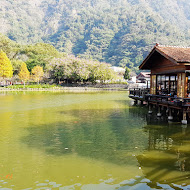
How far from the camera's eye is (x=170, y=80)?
23516mm

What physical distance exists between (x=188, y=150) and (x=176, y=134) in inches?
126

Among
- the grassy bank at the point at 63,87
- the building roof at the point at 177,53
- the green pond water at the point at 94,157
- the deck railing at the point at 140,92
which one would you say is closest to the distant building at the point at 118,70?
the grassy bank at the point at 63,87

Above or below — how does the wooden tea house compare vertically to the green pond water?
above

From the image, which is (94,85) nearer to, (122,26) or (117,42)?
(117,42)

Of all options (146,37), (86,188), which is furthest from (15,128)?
(146,37)

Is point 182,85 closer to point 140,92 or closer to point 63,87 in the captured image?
point 140,92

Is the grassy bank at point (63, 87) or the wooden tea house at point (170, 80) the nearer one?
the wooden tea house at point (170, 80)

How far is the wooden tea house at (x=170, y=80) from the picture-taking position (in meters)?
17.3

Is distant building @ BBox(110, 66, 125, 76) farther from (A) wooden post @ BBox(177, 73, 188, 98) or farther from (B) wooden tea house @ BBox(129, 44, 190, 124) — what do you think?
(A) wooden post @ BBox(177, 73, 188, 98)

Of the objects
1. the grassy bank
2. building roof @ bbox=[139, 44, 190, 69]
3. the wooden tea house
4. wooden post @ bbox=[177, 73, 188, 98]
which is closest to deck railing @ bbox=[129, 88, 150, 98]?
the wooden tea house

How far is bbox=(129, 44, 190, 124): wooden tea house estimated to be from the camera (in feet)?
56.8

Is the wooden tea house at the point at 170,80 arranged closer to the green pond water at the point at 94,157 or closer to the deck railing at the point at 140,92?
the deck railing at the point at 140,92

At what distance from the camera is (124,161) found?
31.2 ft

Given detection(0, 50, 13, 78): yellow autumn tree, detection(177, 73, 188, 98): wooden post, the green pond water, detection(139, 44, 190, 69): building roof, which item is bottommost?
the green pond water
